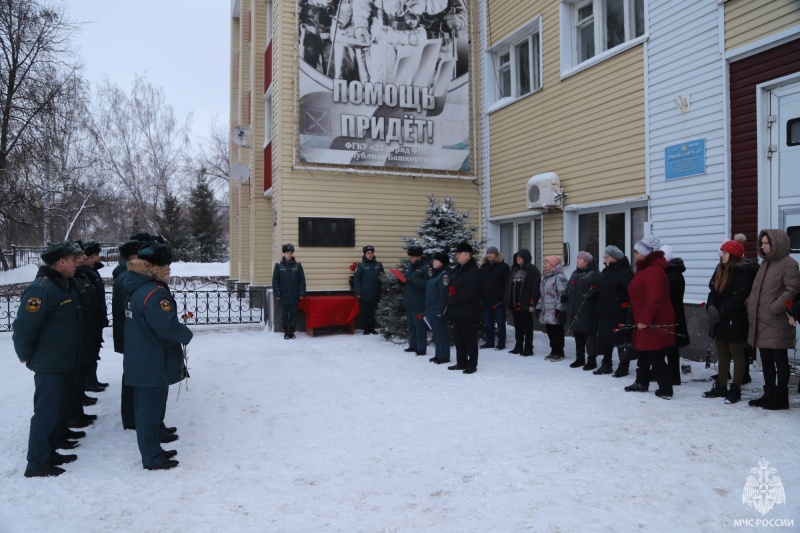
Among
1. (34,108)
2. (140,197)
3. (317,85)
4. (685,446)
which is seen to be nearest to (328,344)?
(317,85)

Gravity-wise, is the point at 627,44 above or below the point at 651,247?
above

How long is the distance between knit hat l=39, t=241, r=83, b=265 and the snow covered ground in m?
1.75

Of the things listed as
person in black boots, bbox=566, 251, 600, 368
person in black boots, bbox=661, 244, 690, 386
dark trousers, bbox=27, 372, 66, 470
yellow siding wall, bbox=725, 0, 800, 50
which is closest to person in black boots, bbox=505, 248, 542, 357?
person in black boots, bbox=566, 251, 600, 368

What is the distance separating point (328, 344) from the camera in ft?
35.4

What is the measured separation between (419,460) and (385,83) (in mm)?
10375

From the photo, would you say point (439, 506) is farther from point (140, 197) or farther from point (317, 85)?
point (140, 197)

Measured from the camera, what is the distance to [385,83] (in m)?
13.1

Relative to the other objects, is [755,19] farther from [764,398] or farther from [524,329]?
[524,329]

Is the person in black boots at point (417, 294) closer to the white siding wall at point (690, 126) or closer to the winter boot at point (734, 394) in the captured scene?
the white siding wall at point (690, 126)

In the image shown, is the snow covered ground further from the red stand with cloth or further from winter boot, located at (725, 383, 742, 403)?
the red stand with cloth

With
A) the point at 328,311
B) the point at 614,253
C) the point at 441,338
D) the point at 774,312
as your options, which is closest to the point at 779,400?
the point at 774,312

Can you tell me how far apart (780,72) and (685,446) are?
5.38 meters

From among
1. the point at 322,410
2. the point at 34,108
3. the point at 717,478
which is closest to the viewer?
the point at 717,478

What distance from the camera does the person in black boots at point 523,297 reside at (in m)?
9.22
